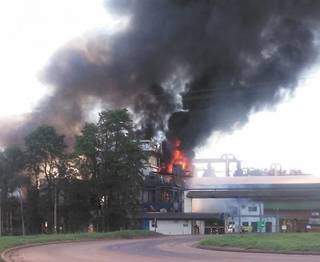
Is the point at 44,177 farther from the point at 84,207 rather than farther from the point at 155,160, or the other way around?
the point at 155,160

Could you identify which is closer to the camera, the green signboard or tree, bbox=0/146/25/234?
tree, bbox=0/146/25/234

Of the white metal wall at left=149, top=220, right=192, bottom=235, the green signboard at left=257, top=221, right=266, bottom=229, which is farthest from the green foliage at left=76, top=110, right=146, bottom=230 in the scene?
the green signboard at left=257, top=221, right=266, bottom=229

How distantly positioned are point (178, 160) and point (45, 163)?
21264 millimetres

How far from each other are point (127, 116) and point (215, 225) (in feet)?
81.5

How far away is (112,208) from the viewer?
73.3 meters

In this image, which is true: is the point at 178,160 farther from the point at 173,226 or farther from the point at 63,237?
the point at 63,237

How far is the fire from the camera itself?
86.1 meters

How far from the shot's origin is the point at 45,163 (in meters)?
80.2

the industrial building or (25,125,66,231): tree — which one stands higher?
(25,125,66,231): tree

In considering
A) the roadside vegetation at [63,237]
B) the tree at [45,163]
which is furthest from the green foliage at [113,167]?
the roadside vegetation at [63,237]

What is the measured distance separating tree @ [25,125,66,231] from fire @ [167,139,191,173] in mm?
16337

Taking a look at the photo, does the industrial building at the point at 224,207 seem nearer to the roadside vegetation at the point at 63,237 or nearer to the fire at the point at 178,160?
the fire at the point at 178,160

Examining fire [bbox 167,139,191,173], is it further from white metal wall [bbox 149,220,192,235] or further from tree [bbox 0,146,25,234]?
tree [bbox 0,146,25,234]

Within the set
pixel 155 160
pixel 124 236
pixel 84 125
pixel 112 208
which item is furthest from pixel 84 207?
pixel 155 160
